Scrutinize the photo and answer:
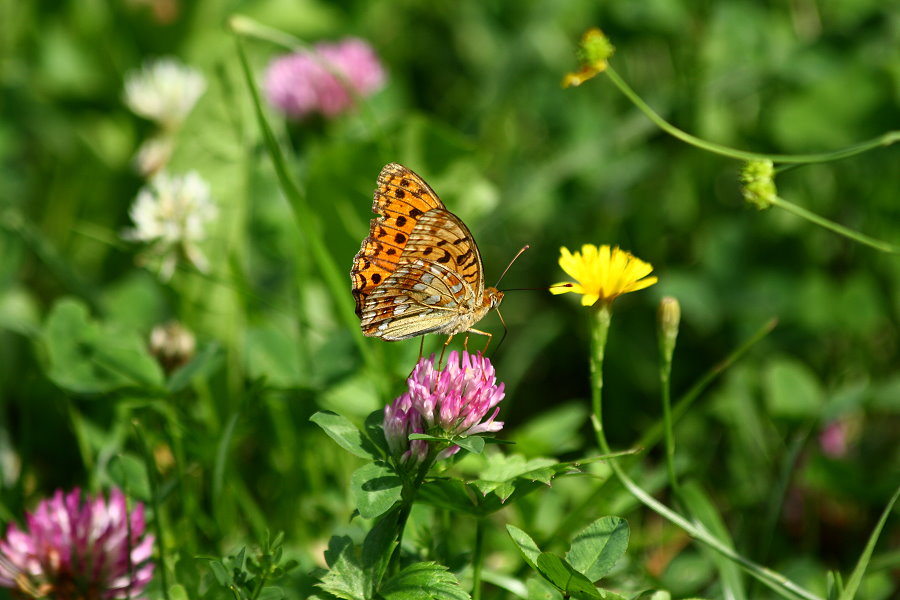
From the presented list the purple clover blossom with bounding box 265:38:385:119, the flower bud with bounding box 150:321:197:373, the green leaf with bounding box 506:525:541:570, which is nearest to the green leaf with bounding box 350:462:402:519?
the green leaf with bounding box 506:525:541:570

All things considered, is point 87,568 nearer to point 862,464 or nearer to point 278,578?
point 278,578

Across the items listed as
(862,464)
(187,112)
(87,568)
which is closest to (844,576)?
(862,464)

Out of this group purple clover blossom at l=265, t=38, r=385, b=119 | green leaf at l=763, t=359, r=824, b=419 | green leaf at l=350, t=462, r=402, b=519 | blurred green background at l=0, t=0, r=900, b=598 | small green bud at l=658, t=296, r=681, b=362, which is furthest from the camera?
purple clover blossom at l=265, t=38, r=385, b=119

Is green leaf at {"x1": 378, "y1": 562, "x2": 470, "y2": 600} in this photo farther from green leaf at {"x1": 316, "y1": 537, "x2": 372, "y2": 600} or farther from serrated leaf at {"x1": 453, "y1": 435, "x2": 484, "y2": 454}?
serrated leaf at {"x1": 453, "y1": 435, "x2": 484, "y2": 454}

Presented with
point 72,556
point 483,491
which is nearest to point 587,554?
point 483,491

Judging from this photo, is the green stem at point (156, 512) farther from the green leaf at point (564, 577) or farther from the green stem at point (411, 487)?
the green leaf at point (564, 577)

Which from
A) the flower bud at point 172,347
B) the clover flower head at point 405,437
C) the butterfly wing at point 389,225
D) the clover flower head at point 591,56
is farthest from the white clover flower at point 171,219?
the clover flower head at point 405,437

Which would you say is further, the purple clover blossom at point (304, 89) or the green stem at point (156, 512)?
the purple clover blossom at point (304, 89)
